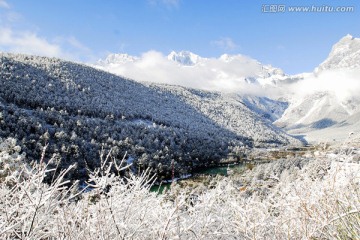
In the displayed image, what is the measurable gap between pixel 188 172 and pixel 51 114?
4406 cm

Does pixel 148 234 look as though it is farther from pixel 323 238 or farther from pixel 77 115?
pixel 77 115

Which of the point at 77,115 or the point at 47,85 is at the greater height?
the point at 47,85

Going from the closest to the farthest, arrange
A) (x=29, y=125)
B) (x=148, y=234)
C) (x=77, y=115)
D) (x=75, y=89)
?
(x=148, y=234) → (x=29, y=125) → (x=77, y=115) → (x=75, y=89)

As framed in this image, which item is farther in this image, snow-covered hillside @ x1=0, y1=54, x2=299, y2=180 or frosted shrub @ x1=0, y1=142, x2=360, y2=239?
snow-covered hillside @ x1=0, y1=54, x2=299, y2=180

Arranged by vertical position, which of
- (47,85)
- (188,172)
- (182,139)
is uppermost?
(47,85)

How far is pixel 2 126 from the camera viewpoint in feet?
251

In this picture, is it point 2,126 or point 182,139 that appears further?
point 182,139

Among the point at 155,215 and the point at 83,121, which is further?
the point at 83,121

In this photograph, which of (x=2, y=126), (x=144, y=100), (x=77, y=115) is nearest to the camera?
(x=2, y=126)

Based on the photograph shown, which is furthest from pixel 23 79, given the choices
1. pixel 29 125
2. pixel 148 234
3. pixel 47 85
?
pixel 148 234

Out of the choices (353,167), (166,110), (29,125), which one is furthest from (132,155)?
(166,110)

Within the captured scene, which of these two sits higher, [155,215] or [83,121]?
[155,215]

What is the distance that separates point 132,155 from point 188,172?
1638 centimetres

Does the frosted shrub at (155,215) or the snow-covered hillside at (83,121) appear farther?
the snow-covered hillside at (83,121)
